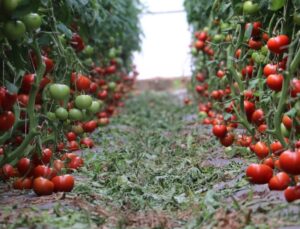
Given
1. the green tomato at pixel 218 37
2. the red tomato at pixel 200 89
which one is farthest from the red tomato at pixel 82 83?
the red tomato at pixel 200 89

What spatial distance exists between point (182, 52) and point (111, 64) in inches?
323

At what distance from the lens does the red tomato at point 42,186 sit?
9.91ft

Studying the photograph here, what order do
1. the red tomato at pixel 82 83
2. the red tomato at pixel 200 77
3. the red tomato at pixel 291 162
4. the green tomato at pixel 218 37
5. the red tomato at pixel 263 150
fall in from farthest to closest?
the red tomato at pixel 200 77
the green tomato at pixel 218 37
the red tomato at pixel 82 83
the red tomato at pixel 263 150
the red tomato at pixel 291 162

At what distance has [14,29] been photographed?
2.63 metres

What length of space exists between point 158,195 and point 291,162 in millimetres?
988

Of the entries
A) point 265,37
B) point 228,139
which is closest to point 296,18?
point 265,37

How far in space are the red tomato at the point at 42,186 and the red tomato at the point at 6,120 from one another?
324 mm

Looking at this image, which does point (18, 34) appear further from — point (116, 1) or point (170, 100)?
point (170, 100)

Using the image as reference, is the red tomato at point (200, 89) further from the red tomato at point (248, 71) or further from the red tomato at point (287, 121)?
the red tomato at point (287, 121)

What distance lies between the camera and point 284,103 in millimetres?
2893

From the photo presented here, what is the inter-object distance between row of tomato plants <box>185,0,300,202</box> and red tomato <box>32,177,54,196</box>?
3.33 ft

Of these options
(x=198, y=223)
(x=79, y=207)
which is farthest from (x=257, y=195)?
(x=79, y=207)

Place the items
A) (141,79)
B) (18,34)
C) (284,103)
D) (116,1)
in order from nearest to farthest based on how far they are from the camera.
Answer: (18,34), (284,103), (116,1), (141,79)

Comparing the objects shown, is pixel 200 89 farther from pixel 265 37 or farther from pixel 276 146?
pixel 276 146
